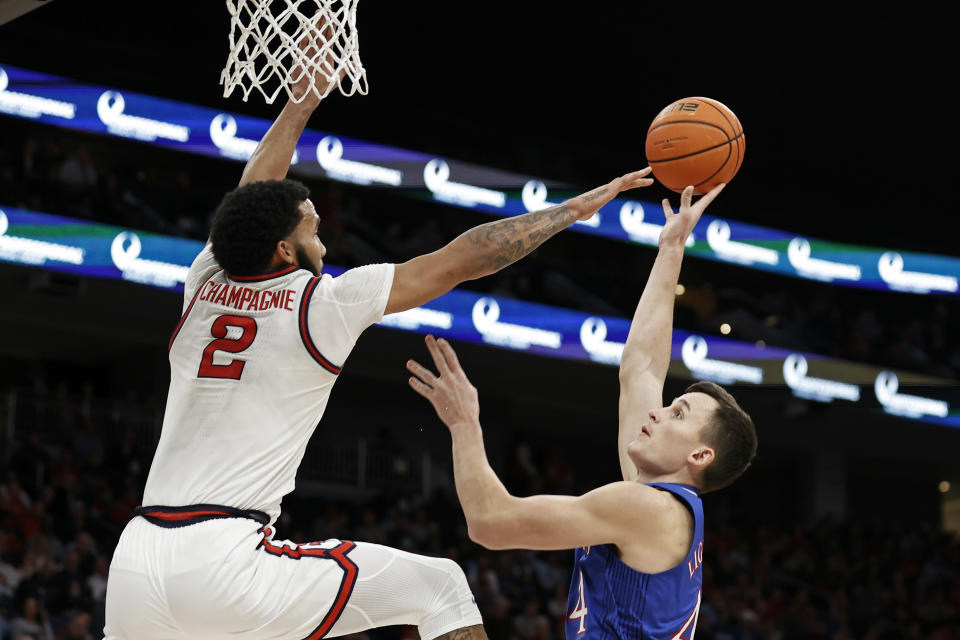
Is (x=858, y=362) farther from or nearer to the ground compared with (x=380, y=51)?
nearer to the ground

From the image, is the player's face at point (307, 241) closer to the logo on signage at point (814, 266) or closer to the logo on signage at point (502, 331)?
the logo on signage at point (502, 331)

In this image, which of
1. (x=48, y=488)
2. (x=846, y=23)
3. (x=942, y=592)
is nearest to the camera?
(x=48, y=488)

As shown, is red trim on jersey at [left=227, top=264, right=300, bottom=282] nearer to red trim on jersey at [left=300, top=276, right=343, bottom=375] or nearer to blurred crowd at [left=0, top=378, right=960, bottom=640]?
red trim on jersey at [left=300, top=276, right=343, bottom=375]

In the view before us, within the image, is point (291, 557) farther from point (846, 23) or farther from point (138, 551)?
point (846, 23)

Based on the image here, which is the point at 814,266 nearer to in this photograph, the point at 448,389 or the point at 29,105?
the point at 29,105

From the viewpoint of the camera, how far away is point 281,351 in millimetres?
3758

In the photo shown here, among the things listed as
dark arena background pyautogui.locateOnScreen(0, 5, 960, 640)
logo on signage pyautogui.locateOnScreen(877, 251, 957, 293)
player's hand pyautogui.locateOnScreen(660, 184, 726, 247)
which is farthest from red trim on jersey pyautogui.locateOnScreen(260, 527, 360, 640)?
logo on signage pyautogui.locateOnScreen(877, 251, 957, 293)

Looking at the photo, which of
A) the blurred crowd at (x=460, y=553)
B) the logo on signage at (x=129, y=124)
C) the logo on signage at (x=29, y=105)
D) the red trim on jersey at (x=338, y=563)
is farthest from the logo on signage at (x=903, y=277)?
the red trim on jersey at (x=338, y=563)

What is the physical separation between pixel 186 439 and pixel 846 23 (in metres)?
16.3

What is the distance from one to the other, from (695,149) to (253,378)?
2.07 m

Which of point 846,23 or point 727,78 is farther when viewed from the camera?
point 727,78

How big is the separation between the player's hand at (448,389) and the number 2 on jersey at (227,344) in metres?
0.75

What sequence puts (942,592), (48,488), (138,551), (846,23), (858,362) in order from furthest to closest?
(858,362)
(942,592)
(846,23)
(48,488)
(138,551)

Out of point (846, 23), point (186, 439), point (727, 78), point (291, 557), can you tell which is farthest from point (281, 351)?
point (727, 78)
